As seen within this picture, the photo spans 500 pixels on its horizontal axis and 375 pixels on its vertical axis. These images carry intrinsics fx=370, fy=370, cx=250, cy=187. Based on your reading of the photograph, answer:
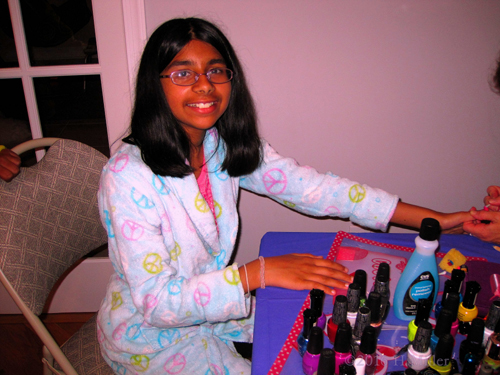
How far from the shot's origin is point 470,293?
77 cm

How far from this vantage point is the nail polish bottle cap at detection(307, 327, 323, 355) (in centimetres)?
69

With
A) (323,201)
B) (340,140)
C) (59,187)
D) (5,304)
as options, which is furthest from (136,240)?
(5,304)

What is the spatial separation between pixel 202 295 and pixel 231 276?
0.08 m

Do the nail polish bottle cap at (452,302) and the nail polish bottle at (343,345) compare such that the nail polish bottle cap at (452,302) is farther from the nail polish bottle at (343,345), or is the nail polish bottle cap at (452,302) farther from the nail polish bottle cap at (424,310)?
the nail polish bottle at (343,345)

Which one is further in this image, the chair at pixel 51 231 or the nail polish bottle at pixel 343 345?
the chair at pixel 51 231

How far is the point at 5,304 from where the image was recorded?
184cm

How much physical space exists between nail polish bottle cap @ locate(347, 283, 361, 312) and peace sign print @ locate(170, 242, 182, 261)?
481mm

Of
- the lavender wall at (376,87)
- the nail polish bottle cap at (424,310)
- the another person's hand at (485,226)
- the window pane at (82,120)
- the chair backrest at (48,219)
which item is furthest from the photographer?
the window pane at (82,120)

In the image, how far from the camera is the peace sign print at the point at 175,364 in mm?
953

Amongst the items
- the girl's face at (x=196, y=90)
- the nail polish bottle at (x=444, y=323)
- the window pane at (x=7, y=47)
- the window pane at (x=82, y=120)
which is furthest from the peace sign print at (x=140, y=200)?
the window pane at (x=82, y=120)

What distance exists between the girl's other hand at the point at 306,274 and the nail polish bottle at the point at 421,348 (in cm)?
25

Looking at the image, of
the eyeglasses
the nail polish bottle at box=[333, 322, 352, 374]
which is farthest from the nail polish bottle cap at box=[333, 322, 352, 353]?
the eyeglasses

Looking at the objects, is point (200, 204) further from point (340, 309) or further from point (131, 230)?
point (340, 309)

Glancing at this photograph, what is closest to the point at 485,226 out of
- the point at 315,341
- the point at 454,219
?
the point at 454,219
